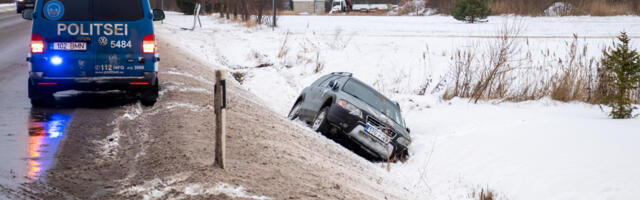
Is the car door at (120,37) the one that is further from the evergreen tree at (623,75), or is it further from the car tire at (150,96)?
the evergreen tree at (623,75)

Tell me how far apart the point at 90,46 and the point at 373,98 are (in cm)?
497

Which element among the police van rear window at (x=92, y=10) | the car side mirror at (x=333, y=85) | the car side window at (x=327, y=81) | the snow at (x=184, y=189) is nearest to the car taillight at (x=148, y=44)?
the police van rear window at (x=92, y=10)

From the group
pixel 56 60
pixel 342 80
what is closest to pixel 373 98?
pixel 342 80

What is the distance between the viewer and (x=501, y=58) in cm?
1532

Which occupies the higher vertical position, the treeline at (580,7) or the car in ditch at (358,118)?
the treeline at (580,7)

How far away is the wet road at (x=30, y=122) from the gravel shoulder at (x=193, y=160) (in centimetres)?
17

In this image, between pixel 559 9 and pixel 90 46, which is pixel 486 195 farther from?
pixel 559 9

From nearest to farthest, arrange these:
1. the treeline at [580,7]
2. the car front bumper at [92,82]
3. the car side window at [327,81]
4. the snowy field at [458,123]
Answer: the snowy field at [458,123]
the car front bumper at [92,82]
the car side window at [327,81]
the treeline at [580,7]

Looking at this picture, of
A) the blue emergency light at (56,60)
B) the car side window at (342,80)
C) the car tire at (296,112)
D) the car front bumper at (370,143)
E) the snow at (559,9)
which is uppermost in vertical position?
the snow at (559,9)

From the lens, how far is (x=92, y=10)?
954 cm

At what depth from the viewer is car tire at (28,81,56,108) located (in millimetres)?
9773

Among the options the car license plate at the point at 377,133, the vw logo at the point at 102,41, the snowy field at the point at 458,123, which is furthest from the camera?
the car license plate at the point at 377,133

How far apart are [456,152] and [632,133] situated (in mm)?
2792

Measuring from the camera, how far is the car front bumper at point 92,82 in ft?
30.8
